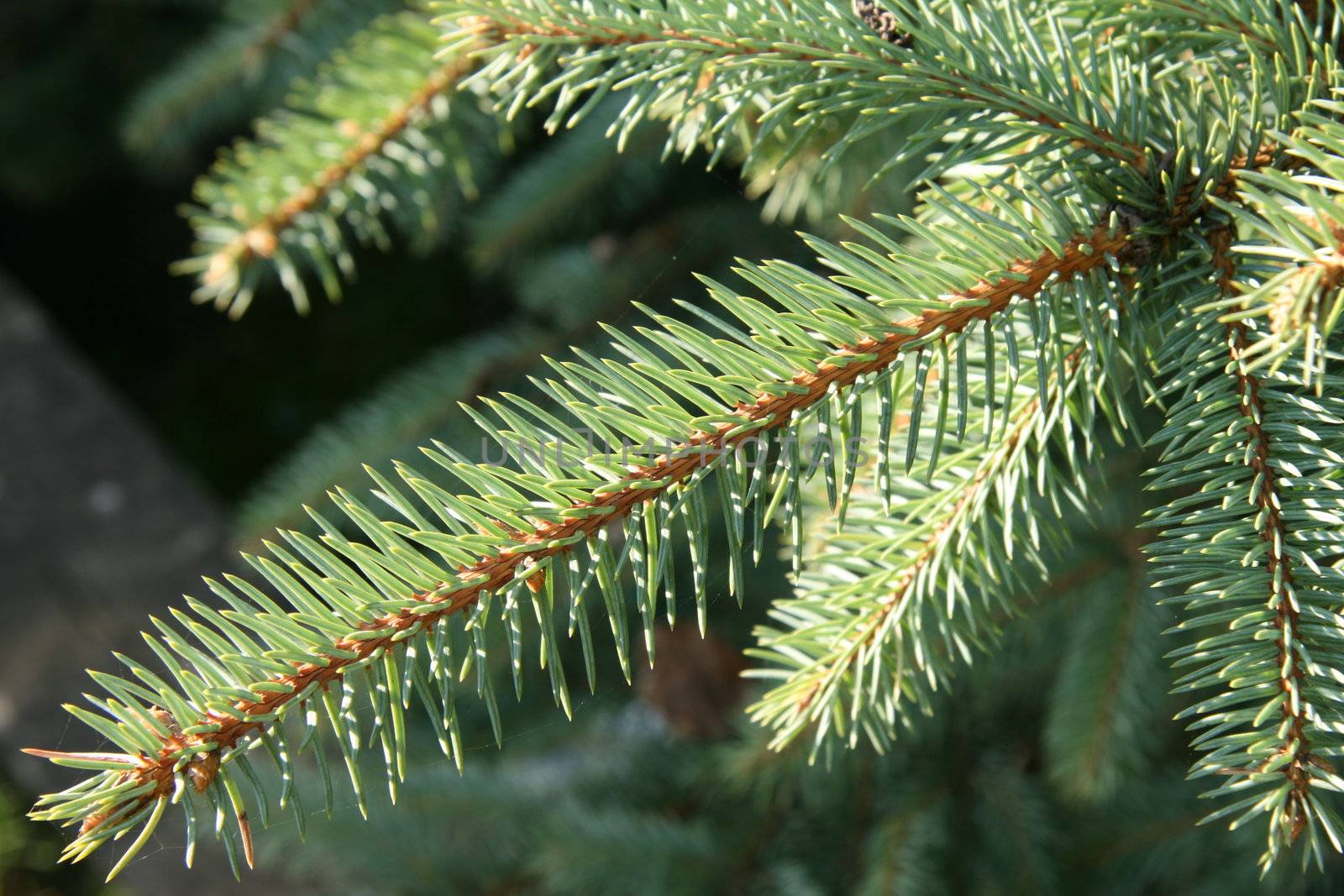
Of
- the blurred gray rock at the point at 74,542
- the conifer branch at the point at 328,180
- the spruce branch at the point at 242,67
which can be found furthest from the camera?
the blurred gray rock at the point at 74,542

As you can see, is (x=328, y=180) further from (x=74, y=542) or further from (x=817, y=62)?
(x=74, y=542)

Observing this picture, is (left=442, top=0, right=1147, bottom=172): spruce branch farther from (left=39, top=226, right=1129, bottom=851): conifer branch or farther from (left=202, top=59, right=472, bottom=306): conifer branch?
(left=202, top=59, right=472, bottom=306): conifer branch

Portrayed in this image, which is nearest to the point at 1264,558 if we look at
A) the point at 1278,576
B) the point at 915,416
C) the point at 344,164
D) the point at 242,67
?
the point at 1278,576

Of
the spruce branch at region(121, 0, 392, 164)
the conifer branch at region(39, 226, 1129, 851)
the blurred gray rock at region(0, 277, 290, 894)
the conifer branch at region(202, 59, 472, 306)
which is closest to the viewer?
the conifer branch at region(39, 226, 1129, 851)

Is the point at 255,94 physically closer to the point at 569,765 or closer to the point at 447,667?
the point at 569,765

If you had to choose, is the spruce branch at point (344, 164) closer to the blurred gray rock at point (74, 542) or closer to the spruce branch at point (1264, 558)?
the spruce branch at point (1264, 558)

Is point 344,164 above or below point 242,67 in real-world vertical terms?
below

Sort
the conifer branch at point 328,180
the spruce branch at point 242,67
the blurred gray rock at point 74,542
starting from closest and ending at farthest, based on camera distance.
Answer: the conifer branch at point 328,180
the spruce branch at point 242,67
the blurred gray rock at point 74,542

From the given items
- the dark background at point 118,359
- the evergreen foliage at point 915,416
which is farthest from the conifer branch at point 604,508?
the dark background at point 118,359

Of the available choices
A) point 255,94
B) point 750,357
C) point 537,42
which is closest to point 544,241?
point 255,94

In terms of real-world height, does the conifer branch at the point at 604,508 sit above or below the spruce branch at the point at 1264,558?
above

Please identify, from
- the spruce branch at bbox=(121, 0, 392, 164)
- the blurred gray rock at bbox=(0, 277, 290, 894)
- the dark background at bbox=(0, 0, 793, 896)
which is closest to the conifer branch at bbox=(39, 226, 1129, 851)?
the dark background at bbox=(0, 0, 793, 896)
